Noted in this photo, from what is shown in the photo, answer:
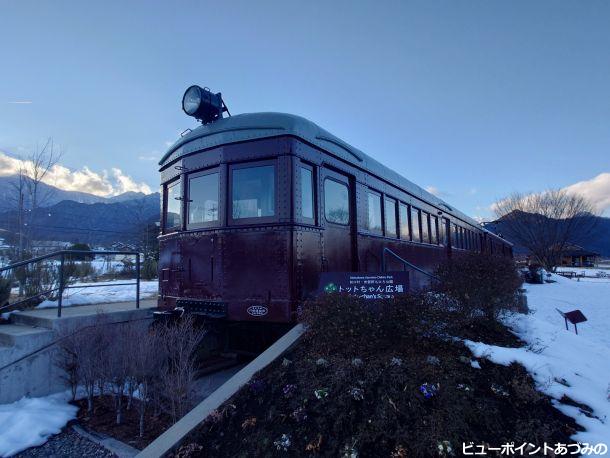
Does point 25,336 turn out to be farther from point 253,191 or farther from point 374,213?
point 374,213

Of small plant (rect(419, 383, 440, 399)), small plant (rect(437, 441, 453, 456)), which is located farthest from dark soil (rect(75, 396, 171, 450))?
small plant (rect(437, 441, 453, 456))

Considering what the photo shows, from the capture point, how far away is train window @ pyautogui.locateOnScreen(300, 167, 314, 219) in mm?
5203

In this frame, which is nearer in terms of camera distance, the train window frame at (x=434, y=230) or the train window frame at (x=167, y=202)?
the train window frame at (x=167, y=202)

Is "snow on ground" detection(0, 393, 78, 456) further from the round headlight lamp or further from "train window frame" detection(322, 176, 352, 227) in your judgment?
the round headlight lamp

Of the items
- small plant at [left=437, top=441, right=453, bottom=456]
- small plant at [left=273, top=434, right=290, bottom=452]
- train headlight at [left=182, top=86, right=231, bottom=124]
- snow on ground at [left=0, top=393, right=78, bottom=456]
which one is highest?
train headlight at [left=182, top=86, right=231, bottom=124]

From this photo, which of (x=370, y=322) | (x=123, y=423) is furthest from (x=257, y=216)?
(x=123, y=423)

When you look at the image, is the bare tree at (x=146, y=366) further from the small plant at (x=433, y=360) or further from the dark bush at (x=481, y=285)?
the dark bush at (x=481, y=285)

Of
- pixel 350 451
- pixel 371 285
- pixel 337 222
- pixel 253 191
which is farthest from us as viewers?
pixel 337 222

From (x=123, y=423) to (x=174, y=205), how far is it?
3207 millimetres

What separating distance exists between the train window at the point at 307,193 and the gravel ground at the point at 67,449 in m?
3.35

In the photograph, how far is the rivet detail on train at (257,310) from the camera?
4859 millimetres

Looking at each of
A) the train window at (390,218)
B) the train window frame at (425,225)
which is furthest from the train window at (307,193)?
the train window frame at (425,225)

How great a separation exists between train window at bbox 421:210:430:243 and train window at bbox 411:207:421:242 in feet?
1.20

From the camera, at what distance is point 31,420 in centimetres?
416
